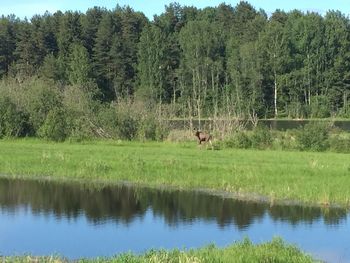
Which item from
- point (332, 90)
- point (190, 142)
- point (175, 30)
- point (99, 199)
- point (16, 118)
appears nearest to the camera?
point (99, 199)

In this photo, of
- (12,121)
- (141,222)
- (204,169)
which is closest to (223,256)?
(141,222)

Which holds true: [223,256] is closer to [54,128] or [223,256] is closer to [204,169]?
[204,169]

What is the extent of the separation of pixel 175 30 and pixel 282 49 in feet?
85.8

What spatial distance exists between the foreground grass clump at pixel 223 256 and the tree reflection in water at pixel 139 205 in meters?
5.11

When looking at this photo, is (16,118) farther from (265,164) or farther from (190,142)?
(265,164)

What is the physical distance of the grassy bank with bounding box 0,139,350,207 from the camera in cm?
2353

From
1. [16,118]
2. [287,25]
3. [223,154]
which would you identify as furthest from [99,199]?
[287,25]

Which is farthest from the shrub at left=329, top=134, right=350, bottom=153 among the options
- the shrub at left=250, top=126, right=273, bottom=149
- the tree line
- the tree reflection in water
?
the tree line

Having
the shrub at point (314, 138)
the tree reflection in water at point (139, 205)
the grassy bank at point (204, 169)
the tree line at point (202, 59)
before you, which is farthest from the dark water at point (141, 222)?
the tree line at point (202, 59)

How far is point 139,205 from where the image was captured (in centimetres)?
2219

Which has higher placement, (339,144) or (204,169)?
(339,144)

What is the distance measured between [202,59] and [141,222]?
80.2 metres

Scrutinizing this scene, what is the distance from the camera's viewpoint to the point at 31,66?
100875 millimetres

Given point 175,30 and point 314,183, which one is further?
point 175,30
